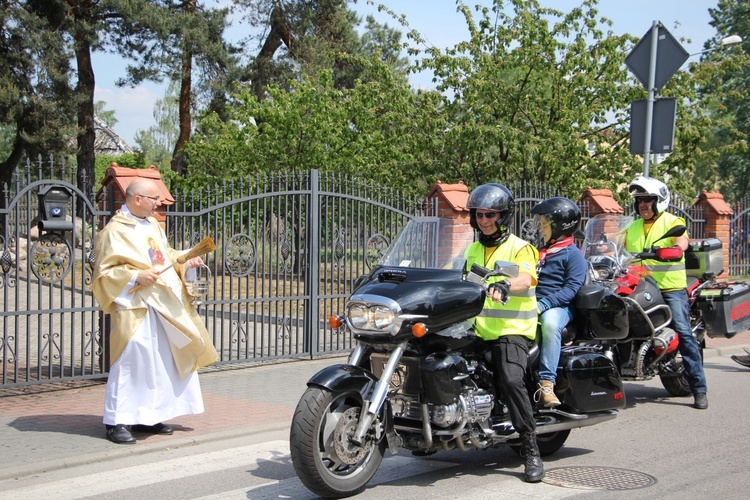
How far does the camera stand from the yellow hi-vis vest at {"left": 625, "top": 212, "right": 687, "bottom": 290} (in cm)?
805

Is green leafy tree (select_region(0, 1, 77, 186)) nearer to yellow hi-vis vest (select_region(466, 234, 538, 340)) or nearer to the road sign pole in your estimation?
the road sign pole

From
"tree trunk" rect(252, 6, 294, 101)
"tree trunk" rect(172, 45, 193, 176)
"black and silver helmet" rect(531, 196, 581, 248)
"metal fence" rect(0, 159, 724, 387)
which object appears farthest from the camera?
"tree trunk" rect(252, 6, 294, 101)

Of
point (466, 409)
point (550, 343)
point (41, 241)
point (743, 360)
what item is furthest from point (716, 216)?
point (466, 409)

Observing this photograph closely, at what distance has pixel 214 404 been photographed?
27.0 ft

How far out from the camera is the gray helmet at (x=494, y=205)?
564 centimetres

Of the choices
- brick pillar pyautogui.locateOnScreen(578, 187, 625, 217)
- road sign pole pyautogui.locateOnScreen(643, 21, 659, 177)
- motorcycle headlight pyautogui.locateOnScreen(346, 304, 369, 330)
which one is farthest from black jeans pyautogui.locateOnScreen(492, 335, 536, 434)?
brick pillar pyautogui.locateOnScreen(578, 187, 625, 217)

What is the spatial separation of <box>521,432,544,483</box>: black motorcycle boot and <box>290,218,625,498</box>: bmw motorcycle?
0.11 meters

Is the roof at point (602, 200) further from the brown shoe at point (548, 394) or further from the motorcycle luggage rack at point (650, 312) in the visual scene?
the brown shoe at point (548, 394)

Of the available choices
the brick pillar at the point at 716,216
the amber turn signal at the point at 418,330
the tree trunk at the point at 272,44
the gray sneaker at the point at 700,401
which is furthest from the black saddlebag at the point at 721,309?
the tree trunk at the point at 272,44

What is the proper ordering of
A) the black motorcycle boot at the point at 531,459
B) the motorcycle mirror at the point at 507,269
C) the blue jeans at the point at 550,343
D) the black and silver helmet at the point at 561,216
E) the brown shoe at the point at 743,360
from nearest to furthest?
the motorcycle mirror at the point at 507,269 → the black motorcycle boot at the point at 531,459 → the blue jeans at the point at 550,343 → the black and silver helmet at the point at 561,216 → the brown shoe at the point at 743,360

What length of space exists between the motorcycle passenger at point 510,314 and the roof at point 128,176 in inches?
167

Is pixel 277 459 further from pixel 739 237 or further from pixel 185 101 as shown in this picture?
pixel 185 101

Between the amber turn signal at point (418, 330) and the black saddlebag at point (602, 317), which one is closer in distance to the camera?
the amber turn signal at point (418, 330)

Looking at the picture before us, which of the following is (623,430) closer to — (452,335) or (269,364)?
(452,335)
